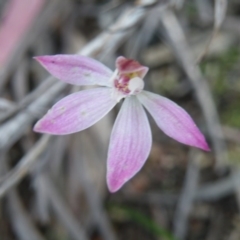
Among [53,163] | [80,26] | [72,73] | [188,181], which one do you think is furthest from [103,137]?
[72,73]

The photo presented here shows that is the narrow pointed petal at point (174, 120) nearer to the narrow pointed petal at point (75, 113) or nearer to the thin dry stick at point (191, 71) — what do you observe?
the narrow pointed petal at point (75, 113)

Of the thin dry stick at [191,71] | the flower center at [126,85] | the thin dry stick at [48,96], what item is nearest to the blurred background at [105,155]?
the thin dry stick at [191,71]

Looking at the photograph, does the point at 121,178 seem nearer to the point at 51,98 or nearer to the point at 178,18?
the point at 51,98

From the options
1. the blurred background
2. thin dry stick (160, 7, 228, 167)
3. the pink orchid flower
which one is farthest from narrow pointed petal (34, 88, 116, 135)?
thin dry stick (160, 7, 228, 167)

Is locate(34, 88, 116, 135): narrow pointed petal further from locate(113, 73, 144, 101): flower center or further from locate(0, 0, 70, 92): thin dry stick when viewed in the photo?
locate(0, 0, 70, 92): thin dry stick

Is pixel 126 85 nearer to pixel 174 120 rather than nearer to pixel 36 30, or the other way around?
pixel 174 120

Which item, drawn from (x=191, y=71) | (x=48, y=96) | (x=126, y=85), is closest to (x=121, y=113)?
(x=126, y=85)
